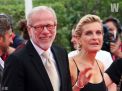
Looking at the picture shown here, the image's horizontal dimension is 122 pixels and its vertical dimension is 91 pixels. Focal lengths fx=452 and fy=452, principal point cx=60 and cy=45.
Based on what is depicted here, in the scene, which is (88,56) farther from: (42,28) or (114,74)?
(42,28)

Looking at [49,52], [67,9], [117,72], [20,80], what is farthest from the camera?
[67,9]

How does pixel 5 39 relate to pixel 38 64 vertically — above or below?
above

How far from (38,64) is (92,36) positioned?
3.05ft

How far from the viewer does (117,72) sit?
4.42m

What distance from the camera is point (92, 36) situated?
4.12m

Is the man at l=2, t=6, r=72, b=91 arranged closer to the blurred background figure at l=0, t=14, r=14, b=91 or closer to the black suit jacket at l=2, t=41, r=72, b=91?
the black suit jacket at l=2, t=41, r=72, b=91

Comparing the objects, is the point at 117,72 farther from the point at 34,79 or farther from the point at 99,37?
the point at 34,79

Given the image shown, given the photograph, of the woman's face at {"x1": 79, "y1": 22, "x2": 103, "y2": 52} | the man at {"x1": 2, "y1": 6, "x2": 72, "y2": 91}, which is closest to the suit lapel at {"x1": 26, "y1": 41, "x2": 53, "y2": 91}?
the man at {"x1": 2, "y1": 6, "x2": 72, "y2": 91}

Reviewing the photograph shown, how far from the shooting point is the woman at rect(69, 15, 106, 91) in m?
3.99

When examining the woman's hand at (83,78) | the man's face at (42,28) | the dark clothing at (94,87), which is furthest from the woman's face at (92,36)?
the man's face at (42,28)

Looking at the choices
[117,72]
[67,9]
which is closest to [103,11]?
[67,9]

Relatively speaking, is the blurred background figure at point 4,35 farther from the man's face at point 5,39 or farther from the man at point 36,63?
the man at point 36,63

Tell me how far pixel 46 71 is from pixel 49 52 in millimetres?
183

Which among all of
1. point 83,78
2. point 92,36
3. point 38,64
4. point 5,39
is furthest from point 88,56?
point 38,64
